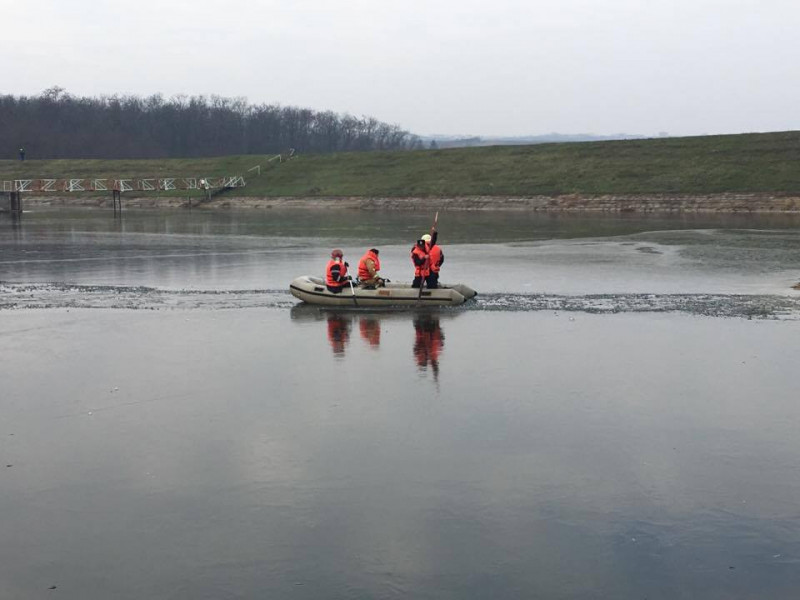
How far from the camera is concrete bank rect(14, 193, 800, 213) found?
2496 inches

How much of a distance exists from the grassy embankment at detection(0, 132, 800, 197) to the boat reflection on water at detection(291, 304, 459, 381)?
154ft

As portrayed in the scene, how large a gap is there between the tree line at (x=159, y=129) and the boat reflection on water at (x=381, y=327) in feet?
357

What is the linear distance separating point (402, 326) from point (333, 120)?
17058cm

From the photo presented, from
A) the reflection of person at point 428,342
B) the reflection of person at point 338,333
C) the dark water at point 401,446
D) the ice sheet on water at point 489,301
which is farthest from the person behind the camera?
the ice sheet on water at point 489,301

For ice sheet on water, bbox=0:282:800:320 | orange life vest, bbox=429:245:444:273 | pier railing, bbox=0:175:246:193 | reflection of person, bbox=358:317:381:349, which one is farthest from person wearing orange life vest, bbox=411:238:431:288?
pier railing, bbox=0:175:246:193

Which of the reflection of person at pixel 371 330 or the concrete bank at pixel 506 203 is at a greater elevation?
the concrete bank at pixel 506 203

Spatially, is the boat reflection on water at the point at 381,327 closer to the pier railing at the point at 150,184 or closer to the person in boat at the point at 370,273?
the person in boat at the point at 370,273

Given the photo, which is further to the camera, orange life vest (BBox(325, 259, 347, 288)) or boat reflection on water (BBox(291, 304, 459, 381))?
orange life vest (BBox(325, 259, 347, 288))

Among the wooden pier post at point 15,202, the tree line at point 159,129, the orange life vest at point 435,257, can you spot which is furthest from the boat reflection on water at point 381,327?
the tree line at point 159,129

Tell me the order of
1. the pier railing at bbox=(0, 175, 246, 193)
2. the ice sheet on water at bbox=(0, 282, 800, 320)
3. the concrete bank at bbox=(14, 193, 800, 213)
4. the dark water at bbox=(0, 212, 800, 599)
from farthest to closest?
the pier railing at bbox=(0, 175, 246, 193) → the concrete bank at bbox=(14, 193, 800, 213) → the ice sheet on water at bbox=(0, 282, 800, 320) → the dark water at bbox=(0, 212, 800, 599)

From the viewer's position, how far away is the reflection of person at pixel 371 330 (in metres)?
21.3

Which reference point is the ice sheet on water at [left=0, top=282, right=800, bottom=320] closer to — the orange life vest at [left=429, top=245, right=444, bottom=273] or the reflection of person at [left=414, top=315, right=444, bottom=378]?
the orange life vest at [left=429, top=245, right=444, bottom=273]

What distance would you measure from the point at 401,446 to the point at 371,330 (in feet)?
29.2

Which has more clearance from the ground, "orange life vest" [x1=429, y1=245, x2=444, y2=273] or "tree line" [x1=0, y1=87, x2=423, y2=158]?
"tree line" [x1=0, y1=87, x2=423, y2=158]
